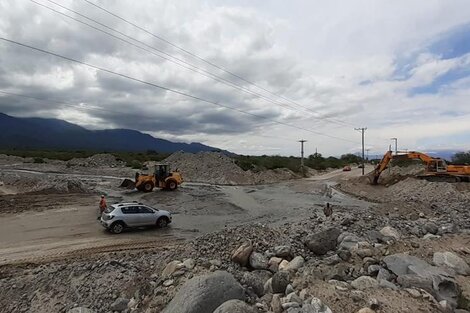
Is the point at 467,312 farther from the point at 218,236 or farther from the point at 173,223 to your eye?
the point at 173,223

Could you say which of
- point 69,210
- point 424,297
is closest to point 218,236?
point 424,297

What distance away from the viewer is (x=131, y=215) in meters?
19.9

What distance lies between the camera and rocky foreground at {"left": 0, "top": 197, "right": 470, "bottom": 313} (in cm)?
833

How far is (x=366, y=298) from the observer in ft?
26.3

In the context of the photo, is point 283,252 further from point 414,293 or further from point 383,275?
point 414,293

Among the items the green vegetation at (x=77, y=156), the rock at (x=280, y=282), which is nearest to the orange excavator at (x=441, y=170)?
the rock at (x=280, y=282)

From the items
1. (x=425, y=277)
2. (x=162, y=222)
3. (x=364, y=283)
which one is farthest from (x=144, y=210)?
(x=425, y=277)

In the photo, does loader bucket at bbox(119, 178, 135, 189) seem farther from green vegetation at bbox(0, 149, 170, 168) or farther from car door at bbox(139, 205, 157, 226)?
green vegetation at bbox(0, 149, 170, 168)

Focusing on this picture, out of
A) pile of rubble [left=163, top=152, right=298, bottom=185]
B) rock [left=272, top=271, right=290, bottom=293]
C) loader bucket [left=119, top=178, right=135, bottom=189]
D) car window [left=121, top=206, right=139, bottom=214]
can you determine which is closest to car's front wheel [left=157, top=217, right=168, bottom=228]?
car window [left=121, top=206, right=139, bottom=214]

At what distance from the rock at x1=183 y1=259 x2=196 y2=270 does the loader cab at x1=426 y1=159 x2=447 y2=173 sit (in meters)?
34.2

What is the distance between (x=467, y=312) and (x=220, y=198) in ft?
92.2

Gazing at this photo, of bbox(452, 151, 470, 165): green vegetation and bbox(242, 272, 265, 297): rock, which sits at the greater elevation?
bbox(452, 151, 470, 165): green vegetation

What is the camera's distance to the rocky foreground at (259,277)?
833 centimetres

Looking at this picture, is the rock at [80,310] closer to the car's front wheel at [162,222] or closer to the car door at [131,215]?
the car door at [131,215]
